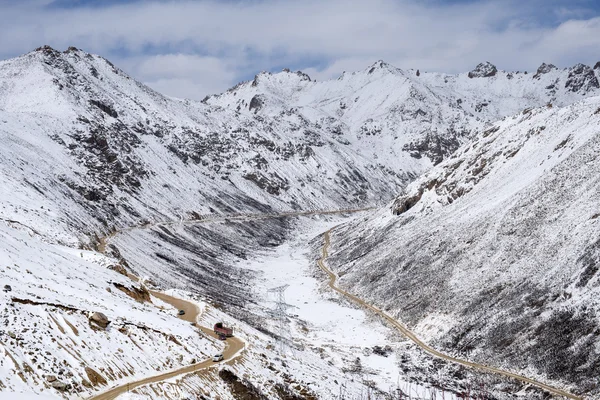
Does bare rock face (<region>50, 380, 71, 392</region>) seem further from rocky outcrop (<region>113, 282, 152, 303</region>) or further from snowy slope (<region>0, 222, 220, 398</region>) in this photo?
rocky outcrop (<region>113, 282, 152, 303</region>)

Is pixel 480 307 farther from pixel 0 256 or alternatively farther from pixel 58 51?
pixel 58 51

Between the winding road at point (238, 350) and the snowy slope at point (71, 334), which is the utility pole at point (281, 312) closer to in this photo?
the winding road at point (238, 350)

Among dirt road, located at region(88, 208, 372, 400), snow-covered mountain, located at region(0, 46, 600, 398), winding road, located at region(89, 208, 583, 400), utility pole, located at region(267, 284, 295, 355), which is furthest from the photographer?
utility pole, located at region(267, 284, 295, 355)

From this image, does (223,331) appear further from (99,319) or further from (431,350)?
(431,350)

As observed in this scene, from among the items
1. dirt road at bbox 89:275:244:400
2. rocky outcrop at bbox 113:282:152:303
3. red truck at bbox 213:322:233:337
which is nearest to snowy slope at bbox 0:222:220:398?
dirt road at bbox 89:275:244:400

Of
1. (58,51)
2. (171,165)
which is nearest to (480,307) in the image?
(171,165)

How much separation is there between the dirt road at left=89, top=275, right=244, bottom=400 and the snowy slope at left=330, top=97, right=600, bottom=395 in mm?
24219

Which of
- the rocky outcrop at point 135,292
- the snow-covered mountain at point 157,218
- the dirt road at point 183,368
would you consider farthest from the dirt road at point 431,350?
the rocky outcrop at point 135,292

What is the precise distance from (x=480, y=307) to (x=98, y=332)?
40125 millimetres

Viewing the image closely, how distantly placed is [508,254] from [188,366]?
43.6 m

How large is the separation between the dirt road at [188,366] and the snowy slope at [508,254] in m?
24.2

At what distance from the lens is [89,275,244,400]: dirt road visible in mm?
24062

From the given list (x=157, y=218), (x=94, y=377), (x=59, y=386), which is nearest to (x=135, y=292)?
(x=94, y=377)

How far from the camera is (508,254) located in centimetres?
6122
